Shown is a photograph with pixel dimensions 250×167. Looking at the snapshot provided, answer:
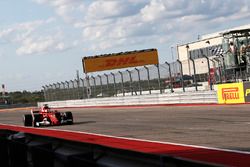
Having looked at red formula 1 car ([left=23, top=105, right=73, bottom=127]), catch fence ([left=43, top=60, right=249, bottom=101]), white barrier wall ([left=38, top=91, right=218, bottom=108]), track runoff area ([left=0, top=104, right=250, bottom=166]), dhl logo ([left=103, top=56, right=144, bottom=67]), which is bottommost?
track runoff area ([left=0, top=104, right=250, bottom=166])

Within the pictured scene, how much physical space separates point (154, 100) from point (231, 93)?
852 centimetres

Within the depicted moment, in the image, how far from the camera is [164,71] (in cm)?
3003

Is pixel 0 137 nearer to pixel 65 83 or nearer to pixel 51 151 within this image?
pixel 51 151

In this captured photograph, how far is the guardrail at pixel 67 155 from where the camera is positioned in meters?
4.17

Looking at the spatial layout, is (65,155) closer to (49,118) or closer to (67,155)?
(67,155)

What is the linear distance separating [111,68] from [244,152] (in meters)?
42.9

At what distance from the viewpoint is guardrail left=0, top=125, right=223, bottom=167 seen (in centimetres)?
Answer: 417

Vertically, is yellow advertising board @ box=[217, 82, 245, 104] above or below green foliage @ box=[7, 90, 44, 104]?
below

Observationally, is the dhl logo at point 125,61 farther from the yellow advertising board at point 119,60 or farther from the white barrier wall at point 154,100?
the white barrier wall at point 154,100

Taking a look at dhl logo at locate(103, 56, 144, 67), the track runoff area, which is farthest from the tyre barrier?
dhl logo at locate(103, 56, 144, 67)

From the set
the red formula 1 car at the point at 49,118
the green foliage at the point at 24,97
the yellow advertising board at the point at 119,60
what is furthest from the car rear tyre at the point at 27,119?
the green foliage at the point at 24,97

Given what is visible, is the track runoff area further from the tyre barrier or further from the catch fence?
the catch fence

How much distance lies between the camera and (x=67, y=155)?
17.6 ft

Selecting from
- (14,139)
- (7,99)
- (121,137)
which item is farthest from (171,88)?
(7,99)
